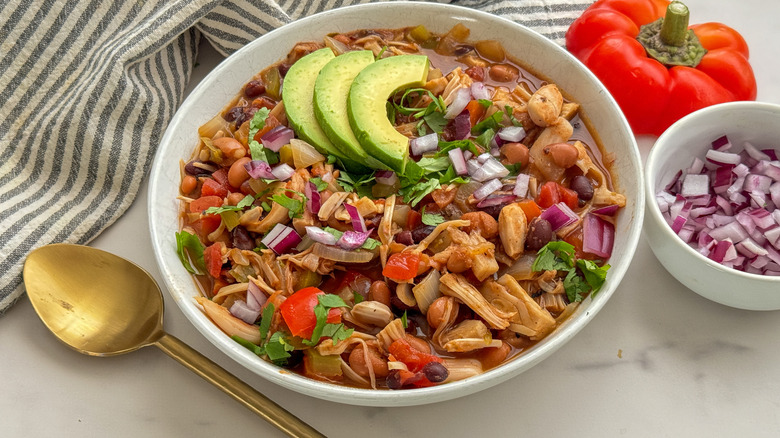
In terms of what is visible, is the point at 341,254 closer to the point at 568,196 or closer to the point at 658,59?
the point at 568,196

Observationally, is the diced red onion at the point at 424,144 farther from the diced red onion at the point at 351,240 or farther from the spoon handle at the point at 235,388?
the spoon handle at the point at 235,388

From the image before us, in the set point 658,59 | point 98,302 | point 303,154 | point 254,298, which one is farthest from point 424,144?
point 98,302

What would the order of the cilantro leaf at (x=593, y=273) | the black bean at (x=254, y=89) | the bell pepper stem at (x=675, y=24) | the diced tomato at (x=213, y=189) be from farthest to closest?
the bell pepper stem at (x=675, y=24)
the black bean at (x=254, y=89)
the diced tomato at (x=213, y=189)
the cilantro leaf at (x=593, y=273)

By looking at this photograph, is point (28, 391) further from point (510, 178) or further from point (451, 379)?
point (510, 178)

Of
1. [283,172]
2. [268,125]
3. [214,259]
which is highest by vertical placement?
[268,125]

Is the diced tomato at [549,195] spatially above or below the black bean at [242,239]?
below

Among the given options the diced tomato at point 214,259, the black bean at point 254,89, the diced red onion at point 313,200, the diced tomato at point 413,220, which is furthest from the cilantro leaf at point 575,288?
the black bean at point 254,89
